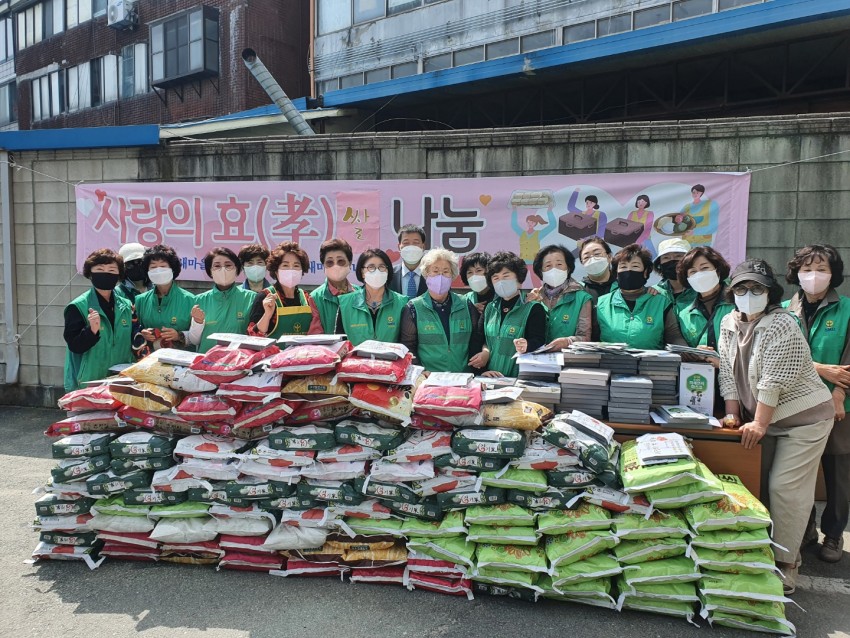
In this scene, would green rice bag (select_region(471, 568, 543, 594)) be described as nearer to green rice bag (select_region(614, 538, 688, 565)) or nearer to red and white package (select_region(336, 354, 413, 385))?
green rice bag (select_region(614, 538, 688, 565))

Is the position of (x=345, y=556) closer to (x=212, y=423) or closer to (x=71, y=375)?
(x=212, y=423)

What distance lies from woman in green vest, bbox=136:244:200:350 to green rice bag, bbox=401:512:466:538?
2.39m

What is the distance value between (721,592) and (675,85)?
9.27 m

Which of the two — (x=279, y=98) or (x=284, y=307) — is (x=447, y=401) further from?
(x=279, y=98)

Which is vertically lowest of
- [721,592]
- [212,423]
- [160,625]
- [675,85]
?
[160,625]

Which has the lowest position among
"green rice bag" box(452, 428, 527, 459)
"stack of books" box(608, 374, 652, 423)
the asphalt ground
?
the asphalt ground

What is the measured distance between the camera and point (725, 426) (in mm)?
3412

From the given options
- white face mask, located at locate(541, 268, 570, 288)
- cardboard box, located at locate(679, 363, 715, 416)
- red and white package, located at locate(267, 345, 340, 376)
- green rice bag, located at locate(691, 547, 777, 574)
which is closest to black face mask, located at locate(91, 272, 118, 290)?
red and white package, located at locate(267, 345, 340, 376)

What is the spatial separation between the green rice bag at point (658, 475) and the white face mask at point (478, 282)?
1637 mm

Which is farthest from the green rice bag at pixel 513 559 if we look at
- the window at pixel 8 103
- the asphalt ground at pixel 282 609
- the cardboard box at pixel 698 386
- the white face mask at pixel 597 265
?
the window at pixel 8 103

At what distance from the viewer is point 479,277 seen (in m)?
4.21

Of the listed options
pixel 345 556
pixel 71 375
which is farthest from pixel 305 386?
pixel 71 375

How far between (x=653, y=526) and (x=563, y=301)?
1651 millimetres

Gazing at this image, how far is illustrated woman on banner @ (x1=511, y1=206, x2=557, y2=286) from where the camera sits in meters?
5.71
